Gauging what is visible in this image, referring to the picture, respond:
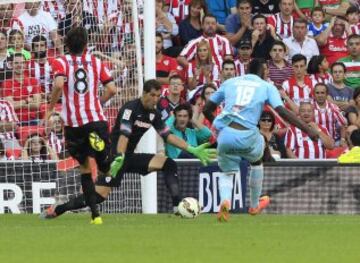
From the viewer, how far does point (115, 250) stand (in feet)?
36.0

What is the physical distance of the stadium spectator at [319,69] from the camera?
2258 cm

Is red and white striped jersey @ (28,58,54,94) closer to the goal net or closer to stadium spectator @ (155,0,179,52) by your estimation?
the goal net

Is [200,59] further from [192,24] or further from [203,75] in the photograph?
[192,24]

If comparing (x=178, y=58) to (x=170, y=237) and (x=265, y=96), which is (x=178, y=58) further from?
(x=170, y=237)

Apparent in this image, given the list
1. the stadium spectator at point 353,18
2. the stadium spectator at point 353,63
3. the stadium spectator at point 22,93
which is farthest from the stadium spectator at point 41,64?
the stadium spectator at point 353,18

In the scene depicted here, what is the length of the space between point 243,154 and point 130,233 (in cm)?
273

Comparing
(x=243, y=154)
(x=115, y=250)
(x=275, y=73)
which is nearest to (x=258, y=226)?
(x=243, y=154)

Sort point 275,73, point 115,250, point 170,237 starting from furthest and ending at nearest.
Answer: point 275,73 < point 170,237 < point 115,250

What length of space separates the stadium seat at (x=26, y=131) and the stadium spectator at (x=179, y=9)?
5.09 metres

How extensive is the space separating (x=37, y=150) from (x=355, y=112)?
5.48 m

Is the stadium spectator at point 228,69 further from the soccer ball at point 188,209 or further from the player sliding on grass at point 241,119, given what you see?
the player sliding on grass at point 241,119

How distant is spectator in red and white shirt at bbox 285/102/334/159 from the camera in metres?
20.8

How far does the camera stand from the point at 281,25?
23.9m

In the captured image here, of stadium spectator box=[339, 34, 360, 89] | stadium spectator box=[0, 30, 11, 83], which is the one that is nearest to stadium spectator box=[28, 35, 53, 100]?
stadium spectator box=[0, 30, 11, 83]
